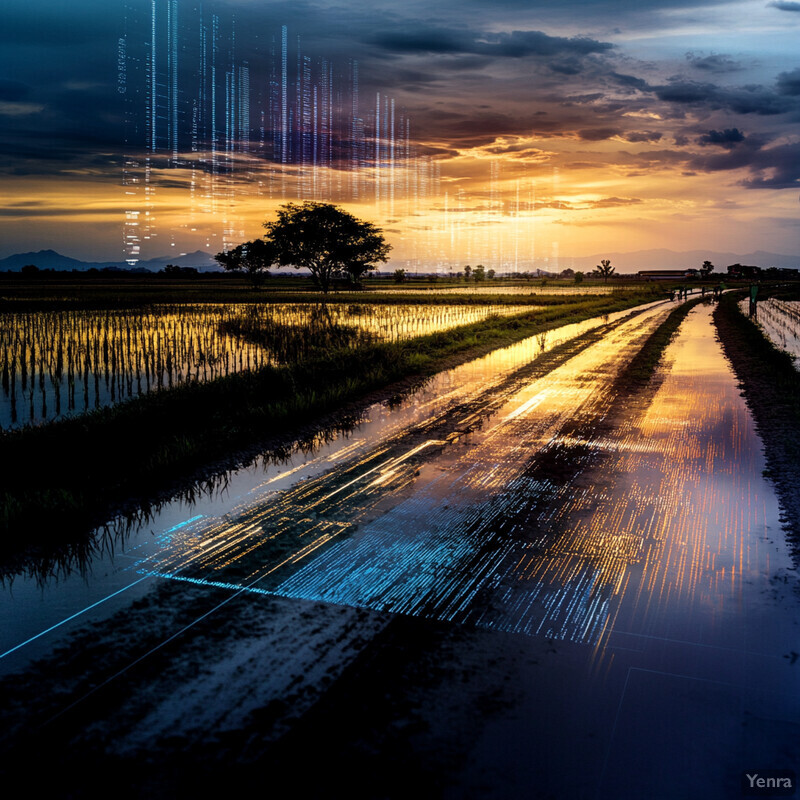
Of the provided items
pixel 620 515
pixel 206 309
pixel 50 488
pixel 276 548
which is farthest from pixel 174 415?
pixel 206 309

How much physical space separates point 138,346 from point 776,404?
1708cm

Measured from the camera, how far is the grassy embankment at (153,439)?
662cm

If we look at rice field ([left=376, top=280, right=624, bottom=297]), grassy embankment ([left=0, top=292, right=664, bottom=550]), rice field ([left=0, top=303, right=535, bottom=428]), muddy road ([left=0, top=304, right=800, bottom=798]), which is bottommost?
muddy road ([left=0, top=304, right=800, bottom=798])

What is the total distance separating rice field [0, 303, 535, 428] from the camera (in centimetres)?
1422

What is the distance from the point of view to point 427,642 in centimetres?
420

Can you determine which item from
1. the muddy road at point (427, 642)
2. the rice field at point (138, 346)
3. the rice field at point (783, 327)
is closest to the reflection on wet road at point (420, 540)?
the muddy road at point (427, 642)

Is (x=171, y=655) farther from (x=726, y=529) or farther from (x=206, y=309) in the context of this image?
(x=206, y=309)

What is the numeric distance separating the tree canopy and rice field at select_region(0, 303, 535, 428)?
2853 cm

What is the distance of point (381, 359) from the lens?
57.1 ft

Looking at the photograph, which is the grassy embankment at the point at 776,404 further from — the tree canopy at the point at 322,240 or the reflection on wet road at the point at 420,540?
the tree canopy at the point at 322,240

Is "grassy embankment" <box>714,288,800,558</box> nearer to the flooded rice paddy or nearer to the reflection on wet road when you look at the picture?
the reflection on wet road

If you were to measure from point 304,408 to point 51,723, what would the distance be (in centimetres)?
814

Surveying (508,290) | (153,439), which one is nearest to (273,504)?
(153,439)

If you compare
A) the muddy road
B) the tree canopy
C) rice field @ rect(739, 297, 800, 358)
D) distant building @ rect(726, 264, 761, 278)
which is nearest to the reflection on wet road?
the muddy road
